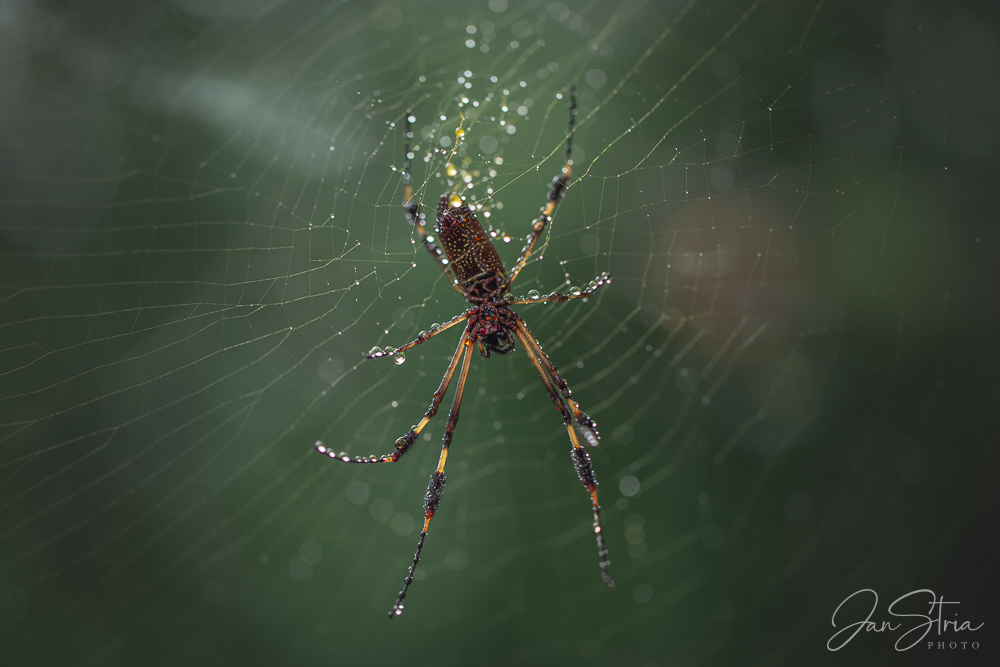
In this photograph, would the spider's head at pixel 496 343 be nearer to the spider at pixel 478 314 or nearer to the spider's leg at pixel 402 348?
the spider at pixel 478 314

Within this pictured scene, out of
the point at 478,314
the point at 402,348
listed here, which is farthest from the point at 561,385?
the point at 402,348

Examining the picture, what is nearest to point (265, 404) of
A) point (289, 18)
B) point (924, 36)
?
point (289, 18)

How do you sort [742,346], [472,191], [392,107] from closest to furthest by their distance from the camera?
1. [472,191]
2. [392,107]
3. [742,346]

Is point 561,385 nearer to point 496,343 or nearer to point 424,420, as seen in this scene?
point 496,343

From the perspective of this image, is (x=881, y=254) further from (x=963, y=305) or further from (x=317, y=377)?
(x=317, y=377)
